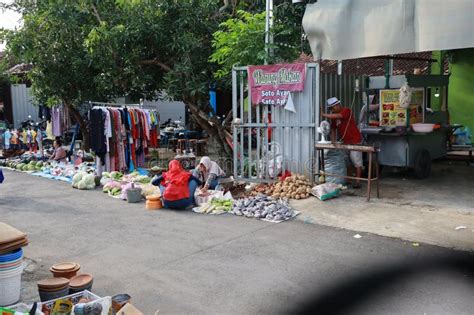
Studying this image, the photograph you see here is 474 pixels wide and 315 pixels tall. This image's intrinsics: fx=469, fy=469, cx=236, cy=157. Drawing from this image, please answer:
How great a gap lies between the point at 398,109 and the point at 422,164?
1.35m

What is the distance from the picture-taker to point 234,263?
561cm

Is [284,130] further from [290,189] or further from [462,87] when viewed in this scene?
[462,87]

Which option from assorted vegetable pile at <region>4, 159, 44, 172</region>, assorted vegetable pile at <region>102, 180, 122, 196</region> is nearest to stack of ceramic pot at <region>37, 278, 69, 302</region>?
assorted vegetable pile at <region>102, 180, 122, 196</region>

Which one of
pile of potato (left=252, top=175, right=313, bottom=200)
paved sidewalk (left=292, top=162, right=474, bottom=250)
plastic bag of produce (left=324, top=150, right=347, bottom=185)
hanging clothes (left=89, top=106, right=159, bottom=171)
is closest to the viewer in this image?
paved sidewalk (left=292, top=162, right=474, bottom=250)

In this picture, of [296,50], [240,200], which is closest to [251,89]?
[296,50]

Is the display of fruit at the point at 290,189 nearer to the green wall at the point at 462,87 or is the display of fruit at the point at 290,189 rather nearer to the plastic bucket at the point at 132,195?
the plastic bucket at the point at 132,195

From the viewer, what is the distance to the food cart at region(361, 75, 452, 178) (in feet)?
31.3

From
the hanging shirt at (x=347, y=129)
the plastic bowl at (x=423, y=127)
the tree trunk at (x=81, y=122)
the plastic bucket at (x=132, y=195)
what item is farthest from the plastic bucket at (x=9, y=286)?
the tree trunk at (x=81, y=122)

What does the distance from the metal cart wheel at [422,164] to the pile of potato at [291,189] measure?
258cm

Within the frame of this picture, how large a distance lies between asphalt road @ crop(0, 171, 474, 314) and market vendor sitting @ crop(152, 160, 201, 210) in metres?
0.23

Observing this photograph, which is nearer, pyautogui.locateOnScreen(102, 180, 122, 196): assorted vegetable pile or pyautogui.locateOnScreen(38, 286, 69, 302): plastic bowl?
pyautogui.locateOnScreen(38, 286, 69, 302): plastic bowl

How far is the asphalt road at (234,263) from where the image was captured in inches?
138

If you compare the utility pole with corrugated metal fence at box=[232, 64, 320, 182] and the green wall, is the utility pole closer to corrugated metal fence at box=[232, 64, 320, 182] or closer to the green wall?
corrugated metal fence at box=[232, 64, 320, 182]

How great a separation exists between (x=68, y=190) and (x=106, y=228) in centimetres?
413
